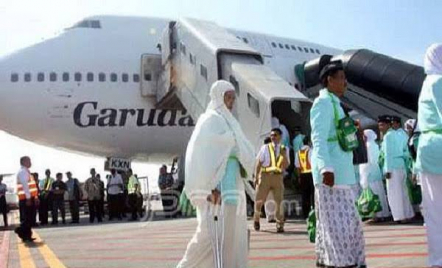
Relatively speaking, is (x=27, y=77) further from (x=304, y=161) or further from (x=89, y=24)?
(x=304, y=161)

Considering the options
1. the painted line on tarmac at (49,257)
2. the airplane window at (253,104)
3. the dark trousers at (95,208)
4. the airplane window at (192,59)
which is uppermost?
the airplane window at (192,59)

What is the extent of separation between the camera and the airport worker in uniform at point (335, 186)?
189 inches

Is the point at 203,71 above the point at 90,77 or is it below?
below

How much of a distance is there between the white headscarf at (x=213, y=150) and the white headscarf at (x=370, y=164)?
5970 millimetres

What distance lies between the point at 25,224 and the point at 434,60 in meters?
7.91

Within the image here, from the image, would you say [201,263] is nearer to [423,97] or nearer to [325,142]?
[325,142]

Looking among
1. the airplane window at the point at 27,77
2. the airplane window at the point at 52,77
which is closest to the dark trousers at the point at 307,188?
the airplane window at the point at 52,77

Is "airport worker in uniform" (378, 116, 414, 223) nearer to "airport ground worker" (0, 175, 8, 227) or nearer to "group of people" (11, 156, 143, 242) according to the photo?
"group of people" (11, 156, 143, 242)

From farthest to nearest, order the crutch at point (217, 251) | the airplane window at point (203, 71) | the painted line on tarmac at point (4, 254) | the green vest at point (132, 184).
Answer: the green vest at point (132, 184), the airplane window at point (203, 71), the painted line on tarmac at point (4, 254), the crutch at point (217, 251)

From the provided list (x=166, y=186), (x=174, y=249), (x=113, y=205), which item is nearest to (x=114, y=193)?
(x=113, y=205)

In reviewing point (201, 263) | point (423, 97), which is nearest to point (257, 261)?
point (201, 263)

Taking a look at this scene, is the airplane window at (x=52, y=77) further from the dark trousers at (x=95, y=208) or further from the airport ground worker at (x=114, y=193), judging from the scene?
the dark trousers at (x=95, y=208)

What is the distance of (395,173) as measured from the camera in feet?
32.3

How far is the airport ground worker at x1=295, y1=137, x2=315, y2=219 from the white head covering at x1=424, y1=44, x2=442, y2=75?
20.3 ft
